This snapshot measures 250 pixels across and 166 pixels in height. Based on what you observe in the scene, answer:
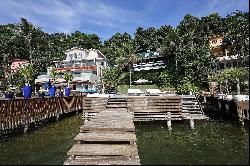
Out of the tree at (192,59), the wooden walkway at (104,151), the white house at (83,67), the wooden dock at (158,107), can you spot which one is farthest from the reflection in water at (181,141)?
the white house at (83,67)

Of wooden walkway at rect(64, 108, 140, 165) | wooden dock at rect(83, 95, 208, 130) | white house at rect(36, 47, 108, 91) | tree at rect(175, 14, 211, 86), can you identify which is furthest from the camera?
white house at rect(36, 47, 108, 91)

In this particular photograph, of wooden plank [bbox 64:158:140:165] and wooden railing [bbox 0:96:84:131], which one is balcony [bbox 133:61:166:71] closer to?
wooden railing [bbox 0:96:84:131]

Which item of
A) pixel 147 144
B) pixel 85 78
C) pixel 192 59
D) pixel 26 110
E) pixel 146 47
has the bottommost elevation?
pixel 147 144

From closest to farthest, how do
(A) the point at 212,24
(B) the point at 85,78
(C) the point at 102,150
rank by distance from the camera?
(C) the point at 102,150, (B) the point at 85,78, (A) the point at 212,24

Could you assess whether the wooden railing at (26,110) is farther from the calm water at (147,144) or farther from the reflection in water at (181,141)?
the reflection in water at (181,141)

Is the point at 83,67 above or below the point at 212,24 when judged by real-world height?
below

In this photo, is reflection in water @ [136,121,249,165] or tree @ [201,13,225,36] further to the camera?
tree @ [201,13,225,36]

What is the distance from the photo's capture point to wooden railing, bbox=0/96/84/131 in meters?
16.7

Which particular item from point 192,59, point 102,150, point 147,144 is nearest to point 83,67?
point 192,59

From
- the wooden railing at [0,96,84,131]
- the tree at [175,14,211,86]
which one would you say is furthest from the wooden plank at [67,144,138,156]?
the tree at [175,14,211,86]

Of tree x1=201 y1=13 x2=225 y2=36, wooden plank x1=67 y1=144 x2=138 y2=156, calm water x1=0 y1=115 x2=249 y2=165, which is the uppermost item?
tree x1=201 y1=13 x2=225 y2=36

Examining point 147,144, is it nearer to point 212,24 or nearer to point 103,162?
point 103,162

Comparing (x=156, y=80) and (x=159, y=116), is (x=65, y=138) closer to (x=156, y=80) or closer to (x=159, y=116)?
(x=159, y=116)

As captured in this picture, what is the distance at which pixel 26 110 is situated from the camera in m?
19.7
